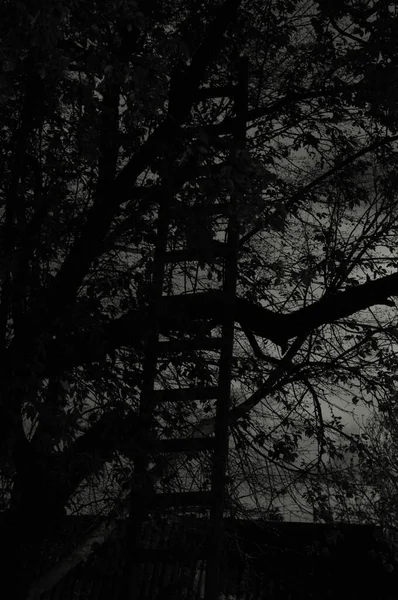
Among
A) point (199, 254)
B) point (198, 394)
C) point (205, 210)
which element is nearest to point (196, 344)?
point (198, 394)

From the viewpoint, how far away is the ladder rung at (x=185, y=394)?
6332mm

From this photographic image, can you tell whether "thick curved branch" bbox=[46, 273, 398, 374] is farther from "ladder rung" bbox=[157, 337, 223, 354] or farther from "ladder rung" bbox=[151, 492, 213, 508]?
"ladder rung" bbox=[151, 492, 213, 508]

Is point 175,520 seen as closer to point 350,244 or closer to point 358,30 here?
point 350,244

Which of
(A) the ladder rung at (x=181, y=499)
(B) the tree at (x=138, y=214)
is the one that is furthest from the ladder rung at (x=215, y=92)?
(A) the ladder rung at (x=181, y=499)

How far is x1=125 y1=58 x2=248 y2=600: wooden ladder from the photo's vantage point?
6.13 meters

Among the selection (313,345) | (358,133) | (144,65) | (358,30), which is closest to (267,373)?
(313,345)

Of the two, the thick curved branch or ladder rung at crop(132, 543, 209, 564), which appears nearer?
ladder rung at crop(132, 543, 209, 564)

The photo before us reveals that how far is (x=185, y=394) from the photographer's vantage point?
646 cm

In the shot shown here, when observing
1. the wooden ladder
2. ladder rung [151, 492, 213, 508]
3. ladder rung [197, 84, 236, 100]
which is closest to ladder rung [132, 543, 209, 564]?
the wooden ladder

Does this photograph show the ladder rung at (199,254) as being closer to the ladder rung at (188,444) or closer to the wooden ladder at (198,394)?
the wooden ladder at (198,394)

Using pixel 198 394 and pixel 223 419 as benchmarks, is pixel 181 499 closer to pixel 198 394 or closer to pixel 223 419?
pixel 223 419

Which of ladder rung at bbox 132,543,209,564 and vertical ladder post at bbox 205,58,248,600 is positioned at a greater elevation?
vertical ladder post at bbox 205,58,248,600

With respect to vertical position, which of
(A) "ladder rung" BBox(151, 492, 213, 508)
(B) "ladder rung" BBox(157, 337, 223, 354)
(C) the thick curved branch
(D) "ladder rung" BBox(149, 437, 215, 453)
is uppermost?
(C) the thick curved branch

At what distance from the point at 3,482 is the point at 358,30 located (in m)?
6.12
